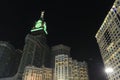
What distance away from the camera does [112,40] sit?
3290 inches

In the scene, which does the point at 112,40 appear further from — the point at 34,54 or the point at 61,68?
the point at 34,54

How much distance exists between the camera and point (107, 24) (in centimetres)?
9038

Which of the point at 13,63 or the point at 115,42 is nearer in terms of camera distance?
Answer: the point at 115,42

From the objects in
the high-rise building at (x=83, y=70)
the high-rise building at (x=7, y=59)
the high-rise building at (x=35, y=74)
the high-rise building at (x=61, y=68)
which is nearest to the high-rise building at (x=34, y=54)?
Result: the high-rise building at (x=35, y=74)

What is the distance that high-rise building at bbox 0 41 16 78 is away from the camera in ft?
501

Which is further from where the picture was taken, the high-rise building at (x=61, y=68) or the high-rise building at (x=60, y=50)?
the high-rise building at (x=60, y=50)

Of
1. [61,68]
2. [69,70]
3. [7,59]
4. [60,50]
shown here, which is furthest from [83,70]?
[7,59]

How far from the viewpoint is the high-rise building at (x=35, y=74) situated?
4727 inches

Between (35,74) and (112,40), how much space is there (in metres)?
72.3

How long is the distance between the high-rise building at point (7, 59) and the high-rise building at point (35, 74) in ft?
124

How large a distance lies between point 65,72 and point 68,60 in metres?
14.0

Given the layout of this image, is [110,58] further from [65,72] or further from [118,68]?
[65,72]

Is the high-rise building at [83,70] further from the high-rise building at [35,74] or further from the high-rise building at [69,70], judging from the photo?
the high-rise building at [35,74]

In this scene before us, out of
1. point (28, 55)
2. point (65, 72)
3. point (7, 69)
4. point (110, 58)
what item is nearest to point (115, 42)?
point (110, 58)
